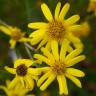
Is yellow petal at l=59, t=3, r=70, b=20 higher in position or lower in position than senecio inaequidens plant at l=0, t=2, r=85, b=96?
higher

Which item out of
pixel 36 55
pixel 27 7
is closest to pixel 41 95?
pixel 27 7

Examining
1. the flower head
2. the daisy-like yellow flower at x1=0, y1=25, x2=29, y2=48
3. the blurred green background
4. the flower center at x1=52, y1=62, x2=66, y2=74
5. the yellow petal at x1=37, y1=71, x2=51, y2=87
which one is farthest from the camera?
the flower head

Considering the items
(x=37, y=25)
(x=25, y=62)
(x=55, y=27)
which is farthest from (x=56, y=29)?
(x=25, y=62)

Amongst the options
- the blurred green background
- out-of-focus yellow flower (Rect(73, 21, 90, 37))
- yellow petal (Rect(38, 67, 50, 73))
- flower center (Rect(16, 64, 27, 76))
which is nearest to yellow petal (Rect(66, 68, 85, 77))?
yellow petal (Rect(38, 67, 50, 73))

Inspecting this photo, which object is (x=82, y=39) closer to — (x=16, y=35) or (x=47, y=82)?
(x=16, y=35)

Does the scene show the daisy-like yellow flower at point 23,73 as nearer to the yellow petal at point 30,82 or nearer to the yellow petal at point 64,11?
the yellow petal at point 30,82

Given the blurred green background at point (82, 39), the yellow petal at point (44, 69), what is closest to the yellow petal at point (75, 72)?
the yellow petal at point (44, 69)

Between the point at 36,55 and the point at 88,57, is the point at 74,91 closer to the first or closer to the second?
the point at 88,57

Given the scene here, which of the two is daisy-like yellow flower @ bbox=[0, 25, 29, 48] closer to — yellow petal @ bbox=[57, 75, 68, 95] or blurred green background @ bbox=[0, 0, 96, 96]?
blurred green background @ bbox=[0, 0, 96, 96]
